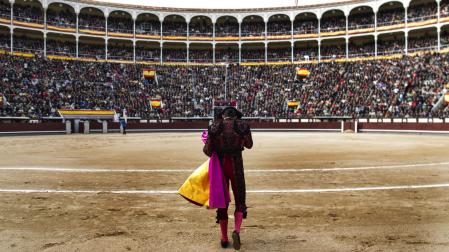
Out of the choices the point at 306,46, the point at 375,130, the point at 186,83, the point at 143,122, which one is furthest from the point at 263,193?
the point at 306,46

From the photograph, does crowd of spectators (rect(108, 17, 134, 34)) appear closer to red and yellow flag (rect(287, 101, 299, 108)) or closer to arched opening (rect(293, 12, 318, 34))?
arched opening (rect(293, 12, 318, 34))

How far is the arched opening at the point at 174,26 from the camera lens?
54.3 metres

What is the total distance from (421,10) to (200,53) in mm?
26147

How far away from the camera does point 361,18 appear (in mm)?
51250

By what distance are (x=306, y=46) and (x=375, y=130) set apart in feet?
66.9

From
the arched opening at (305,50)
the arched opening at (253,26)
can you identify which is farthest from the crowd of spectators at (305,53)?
the arched opening at (253,26)

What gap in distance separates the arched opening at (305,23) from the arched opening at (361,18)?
13.9 ft

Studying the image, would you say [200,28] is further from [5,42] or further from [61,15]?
[5,42]

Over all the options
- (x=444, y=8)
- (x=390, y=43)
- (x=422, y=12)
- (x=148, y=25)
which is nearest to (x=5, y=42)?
(x=148, y=25)

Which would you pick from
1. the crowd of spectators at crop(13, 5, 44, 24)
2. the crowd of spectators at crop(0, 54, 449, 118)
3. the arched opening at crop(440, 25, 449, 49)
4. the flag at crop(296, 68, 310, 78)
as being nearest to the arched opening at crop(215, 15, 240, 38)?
the crowd of spectators at crop(0, 54, 449, 118)

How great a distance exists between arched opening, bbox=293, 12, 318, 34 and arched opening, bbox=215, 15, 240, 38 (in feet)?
24.8

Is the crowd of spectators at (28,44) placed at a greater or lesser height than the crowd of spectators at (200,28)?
lesser

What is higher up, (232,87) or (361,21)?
(361,21)

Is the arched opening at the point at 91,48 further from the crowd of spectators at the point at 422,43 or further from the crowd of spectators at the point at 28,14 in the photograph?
the crowd of spectators at the point at 422,43
